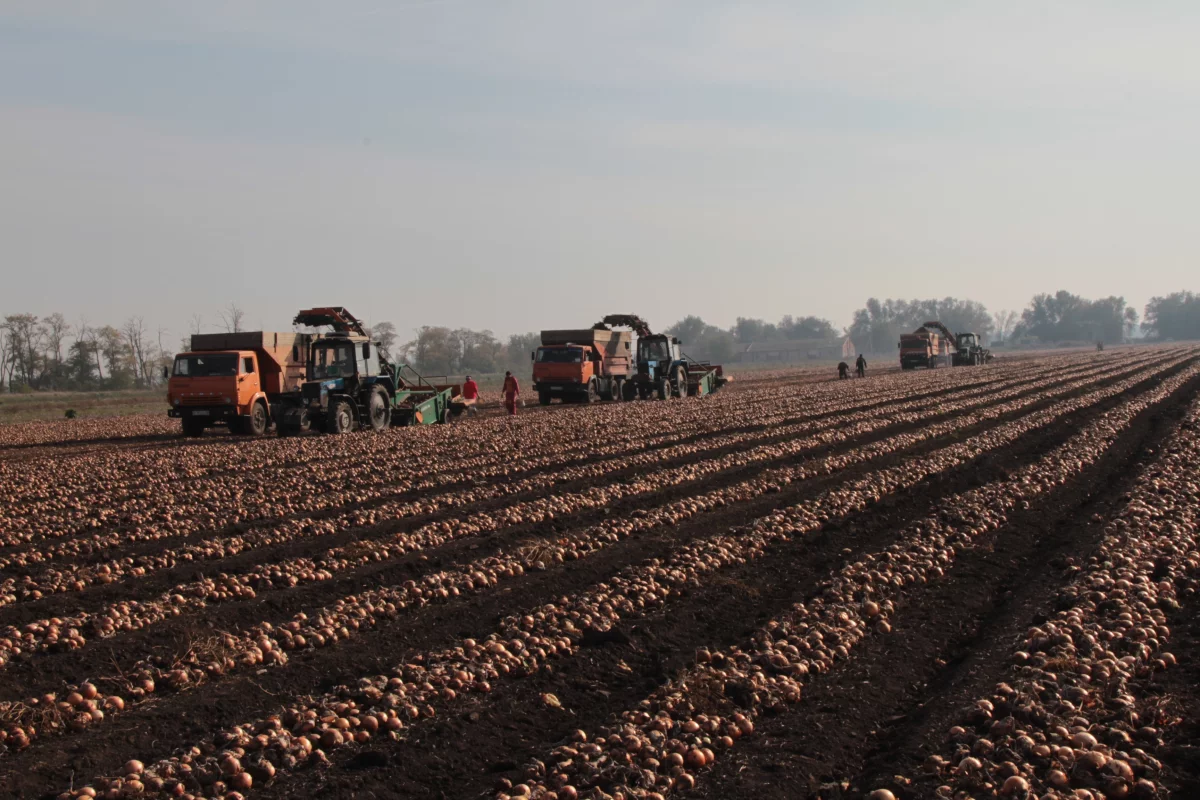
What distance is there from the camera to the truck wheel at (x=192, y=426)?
24.6m

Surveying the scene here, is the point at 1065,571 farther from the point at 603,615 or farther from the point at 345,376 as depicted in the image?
the point at 345,376

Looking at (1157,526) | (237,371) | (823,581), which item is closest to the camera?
Answer: (823,581)

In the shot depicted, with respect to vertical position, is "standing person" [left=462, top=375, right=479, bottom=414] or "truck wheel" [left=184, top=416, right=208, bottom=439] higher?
"standing person" [left=462, top=375, right=479, bottom=414]

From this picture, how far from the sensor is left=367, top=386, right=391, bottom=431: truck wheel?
984 inches

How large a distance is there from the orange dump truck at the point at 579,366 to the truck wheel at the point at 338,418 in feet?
36.0

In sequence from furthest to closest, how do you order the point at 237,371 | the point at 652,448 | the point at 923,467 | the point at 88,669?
the point at 237,371 → the point at 652,448 → the point at 923,467 → the point at 88,669

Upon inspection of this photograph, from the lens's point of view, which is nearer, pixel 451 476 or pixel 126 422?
pixel 451 476

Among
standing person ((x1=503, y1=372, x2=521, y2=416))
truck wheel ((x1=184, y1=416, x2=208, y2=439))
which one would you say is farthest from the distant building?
truck wheel ((x1=184, y1=416, x2=208, y2=439))

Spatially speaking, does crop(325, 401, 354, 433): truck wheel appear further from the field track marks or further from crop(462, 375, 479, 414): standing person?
the field track marks

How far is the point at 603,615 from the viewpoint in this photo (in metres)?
7.98

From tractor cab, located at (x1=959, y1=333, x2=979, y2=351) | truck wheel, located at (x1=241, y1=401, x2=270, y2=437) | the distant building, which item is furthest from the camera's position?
the distant building

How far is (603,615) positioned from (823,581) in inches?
81.0

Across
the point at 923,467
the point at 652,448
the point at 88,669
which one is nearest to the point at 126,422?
the point at 652,448

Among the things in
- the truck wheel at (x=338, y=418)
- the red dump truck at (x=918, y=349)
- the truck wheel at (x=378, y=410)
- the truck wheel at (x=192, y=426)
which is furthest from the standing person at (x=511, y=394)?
the red dump truck at (x=918, y=349)
